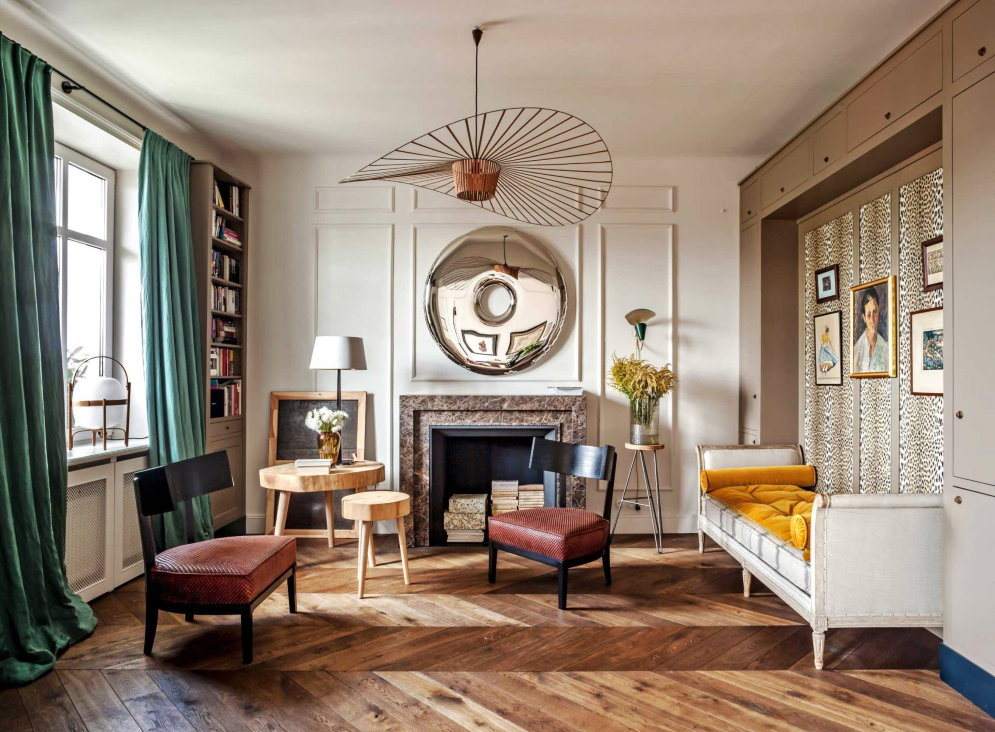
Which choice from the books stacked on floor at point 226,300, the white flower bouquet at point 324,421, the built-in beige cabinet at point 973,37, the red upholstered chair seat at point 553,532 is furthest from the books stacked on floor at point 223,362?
the built-in beige cabinet at point 973,37

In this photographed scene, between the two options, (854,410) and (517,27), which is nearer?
(517,27)

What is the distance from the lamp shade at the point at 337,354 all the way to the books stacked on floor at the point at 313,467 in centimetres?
63

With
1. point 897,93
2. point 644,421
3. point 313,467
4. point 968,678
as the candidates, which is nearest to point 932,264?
point 897,93

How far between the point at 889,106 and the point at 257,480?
4.72 m

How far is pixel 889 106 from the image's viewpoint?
10.1ft

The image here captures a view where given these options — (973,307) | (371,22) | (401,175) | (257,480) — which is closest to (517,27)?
(371,22)

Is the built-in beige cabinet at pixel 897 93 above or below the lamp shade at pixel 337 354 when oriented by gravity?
Answer: above

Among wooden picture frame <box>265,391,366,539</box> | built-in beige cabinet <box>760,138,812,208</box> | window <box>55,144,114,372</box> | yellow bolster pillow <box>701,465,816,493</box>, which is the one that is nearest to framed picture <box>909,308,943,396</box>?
yellow bolster pillow <box>701,465,816,493</box>

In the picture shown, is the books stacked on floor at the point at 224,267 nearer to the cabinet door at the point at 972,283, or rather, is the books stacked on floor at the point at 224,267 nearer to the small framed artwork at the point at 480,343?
the small framed artwork at the point at 480,343

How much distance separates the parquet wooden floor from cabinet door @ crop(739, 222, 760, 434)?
61.4 inches

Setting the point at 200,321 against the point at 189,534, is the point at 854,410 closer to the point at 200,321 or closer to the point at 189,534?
the point at 189,534

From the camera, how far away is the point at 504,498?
4.81 meters

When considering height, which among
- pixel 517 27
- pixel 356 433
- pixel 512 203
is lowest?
pixel 356 433

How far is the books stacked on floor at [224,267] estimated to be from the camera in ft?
15.0
